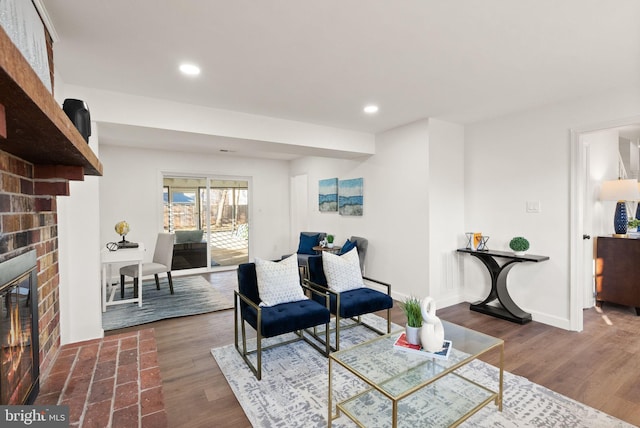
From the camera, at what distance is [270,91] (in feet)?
9.70

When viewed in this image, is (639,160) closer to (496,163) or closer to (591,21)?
(496,163)

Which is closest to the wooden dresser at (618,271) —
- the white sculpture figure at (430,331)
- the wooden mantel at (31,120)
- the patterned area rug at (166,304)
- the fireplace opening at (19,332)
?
the white sculpture figure at (430,331)

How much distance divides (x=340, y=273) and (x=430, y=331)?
53.1 inches

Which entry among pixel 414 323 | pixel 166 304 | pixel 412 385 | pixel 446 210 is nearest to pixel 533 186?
pixel 446 210

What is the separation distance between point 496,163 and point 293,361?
326 centimetres

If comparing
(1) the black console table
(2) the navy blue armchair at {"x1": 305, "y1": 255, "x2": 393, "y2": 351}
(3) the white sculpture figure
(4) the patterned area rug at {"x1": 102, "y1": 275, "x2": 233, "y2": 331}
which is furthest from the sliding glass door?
(3) the white sculpture figure

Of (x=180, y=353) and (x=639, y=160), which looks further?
(x=639, y=160)

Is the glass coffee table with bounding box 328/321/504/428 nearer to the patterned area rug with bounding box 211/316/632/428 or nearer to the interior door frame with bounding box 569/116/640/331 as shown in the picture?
the patterned area rug with bounding box 211/316/632/428

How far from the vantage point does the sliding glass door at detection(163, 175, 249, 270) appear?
6117 mm

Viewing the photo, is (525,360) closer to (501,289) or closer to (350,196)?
(501,289)

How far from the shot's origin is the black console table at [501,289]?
138 inches

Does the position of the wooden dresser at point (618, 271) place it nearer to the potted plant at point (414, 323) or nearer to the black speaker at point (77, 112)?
the potted plant at point (414, 323)

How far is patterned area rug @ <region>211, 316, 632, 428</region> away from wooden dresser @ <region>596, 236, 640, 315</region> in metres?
2.58

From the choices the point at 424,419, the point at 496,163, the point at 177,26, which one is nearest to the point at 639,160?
the point at 496,163
